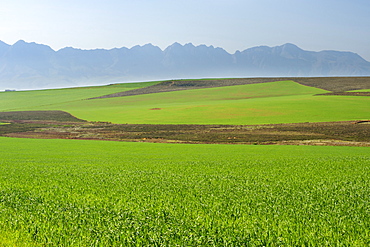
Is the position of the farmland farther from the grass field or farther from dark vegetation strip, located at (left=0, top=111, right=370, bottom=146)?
dark vegetation strip, located at (left=0, top=111, right=370, bottom=146)

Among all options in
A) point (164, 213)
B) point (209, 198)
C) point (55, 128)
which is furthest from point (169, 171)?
point (55, 128)

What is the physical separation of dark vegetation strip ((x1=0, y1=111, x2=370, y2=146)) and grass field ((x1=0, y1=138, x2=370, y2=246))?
19605mm

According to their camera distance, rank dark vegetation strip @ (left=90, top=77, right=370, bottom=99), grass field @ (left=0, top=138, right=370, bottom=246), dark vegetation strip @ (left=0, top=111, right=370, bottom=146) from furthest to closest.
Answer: dark vegetation strip @ (left=90, top=77, right=370, bottom=99)
dark vegetation strip @ (left=0, top=111, right=370, bottom=146)
grass field @ (left=0, top=138, right=370, bottom=246)

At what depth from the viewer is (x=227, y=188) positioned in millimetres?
12859

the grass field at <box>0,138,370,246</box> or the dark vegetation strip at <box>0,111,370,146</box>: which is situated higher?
the grass field at <box>0,138,370,246</box>

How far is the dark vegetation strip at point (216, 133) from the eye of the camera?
36.6 m

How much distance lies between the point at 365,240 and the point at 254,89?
4098 inches

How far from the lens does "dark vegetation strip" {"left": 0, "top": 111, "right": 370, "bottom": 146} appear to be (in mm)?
36562

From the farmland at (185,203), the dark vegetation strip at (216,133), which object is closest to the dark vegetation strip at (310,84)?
the dark vegetation strip at (216,133)

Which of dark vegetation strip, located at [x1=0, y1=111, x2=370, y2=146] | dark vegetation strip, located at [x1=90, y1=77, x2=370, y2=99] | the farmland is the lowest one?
dark vegetation strip, located at [x1=0, y1=111, x2=370, y2=146]

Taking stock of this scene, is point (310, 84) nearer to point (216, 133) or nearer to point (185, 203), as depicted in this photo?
→ point (216, 133)

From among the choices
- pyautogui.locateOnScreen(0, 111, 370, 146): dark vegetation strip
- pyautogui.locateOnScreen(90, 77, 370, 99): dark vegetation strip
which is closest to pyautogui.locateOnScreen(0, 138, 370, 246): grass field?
pyautogui.locateOnScreen(0, 111, 370, 146): dark vegetation strip

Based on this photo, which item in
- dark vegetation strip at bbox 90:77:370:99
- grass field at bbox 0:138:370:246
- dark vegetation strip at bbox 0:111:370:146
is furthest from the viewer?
dark vegetation strip at bbox 90:77:370:99

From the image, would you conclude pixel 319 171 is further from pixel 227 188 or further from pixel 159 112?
pixel 159 112
